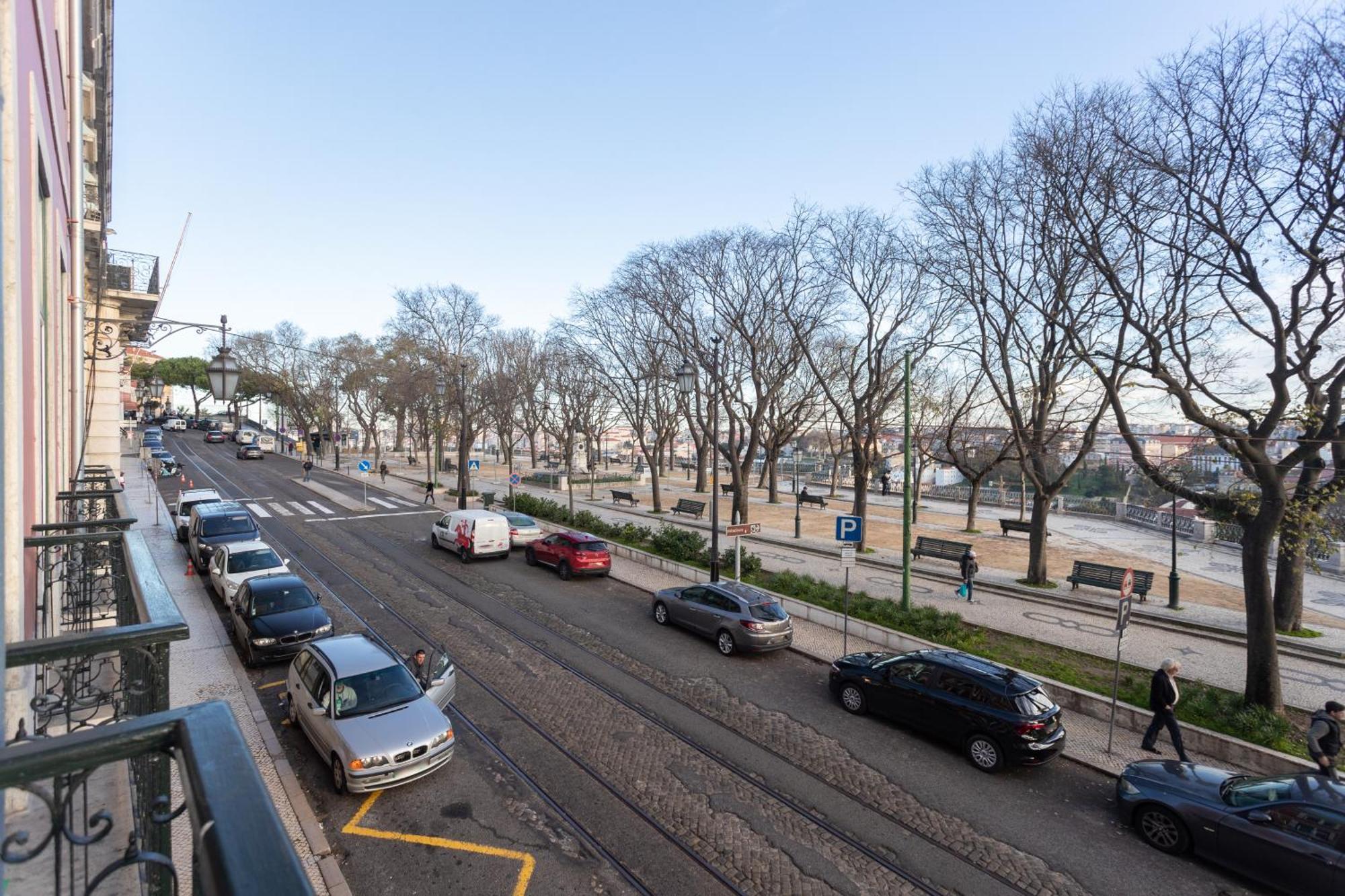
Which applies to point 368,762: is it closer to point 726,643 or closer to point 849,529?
point 726,643

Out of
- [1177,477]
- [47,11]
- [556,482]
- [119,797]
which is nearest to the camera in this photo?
[119,797]

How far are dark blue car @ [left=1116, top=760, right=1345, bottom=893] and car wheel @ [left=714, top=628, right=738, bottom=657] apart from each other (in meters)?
7.27

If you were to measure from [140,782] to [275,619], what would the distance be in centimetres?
1173

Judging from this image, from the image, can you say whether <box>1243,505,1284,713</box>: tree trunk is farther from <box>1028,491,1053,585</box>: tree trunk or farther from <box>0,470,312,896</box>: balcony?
<box>0,470,312,896</box>: balcony

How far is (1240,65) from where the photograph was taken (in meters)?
11.3

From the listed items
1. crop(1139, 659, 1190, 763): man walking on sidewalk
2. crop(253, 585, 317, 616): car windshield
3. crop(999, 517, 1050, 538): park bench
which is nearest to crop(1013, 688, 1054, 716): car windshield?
crop(1139, 659, 1190, 763): man walking on sidewalk

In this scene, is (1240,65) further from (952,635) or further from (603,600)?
(603,600)

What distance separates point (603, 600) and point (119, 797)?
14348mm

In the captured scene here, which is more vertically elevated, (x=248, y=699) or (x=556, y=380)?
(x=556, y=380)

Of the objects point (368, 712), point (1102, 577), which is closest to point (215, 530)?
point (368, 712)

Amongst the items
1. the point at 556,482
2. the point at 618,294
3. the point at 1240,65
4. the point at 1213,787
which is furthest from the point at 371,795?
the point at 556,482

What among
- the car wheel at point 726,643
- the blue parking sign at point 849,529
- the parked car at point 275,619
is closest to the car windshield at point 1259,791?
the blue parking sign at point 849,529

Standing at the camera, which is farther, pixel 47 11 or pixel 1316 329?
pixel 1316 329

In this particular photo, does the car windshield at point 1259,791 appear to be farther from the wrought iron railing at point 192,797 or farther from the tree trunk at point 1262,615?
the wrought iron railing at point 192,797
